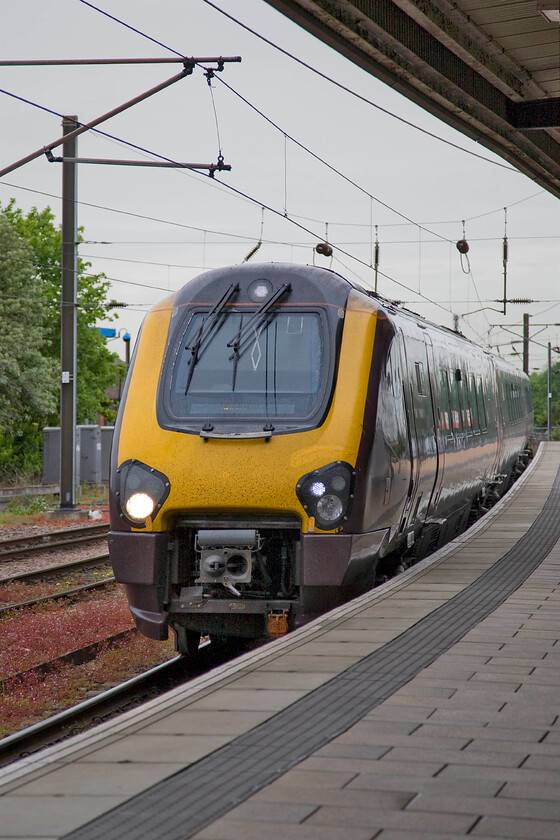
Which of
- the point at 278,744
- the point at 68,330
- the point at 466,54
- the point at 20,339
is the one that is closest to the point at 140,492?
the point at 278,744

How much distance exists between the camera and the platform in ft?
11.1

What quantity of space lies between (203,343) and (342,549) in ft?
6.35

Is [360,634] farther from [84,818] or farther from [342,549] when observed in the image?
[84,818]

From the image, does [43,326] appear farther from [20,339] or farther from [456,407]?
[456,407]

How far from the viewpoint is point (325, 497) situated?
7.45 metres

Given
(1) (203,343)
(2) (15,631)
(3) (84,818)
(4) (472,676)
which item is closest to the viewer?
(3) (84,818)

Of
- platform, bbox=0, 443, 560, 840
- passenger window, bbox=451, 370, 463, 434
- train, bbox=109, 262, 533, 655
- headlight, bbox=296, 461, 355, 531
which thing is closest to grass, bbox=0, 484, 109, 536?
passenger window, bbox=451, 370, 463, 434

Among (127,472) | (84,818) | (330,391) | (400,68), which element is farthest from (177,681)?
(400,68)

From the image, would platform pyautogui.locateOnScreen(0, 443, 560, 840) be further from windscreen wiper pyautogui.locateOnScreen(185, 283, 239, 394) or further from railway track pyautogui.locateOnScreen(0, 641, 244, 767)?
windscreen wiper pyautogui.locateOnScreen(185, 283, 239, 394)

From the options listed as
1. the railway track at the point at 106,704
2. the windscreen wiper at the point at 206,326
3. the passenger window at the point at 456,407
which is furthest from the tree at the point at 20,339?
the windscreen wiper at the point at 206,326

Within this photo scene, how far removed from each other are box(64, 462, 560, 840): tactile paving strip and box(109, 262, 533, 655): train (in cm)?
102

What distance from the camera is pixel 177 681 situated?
821cm

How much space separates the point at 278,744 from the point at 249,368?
13.5 ft

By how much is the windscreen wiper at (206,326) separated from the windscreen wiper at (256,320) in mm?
221
